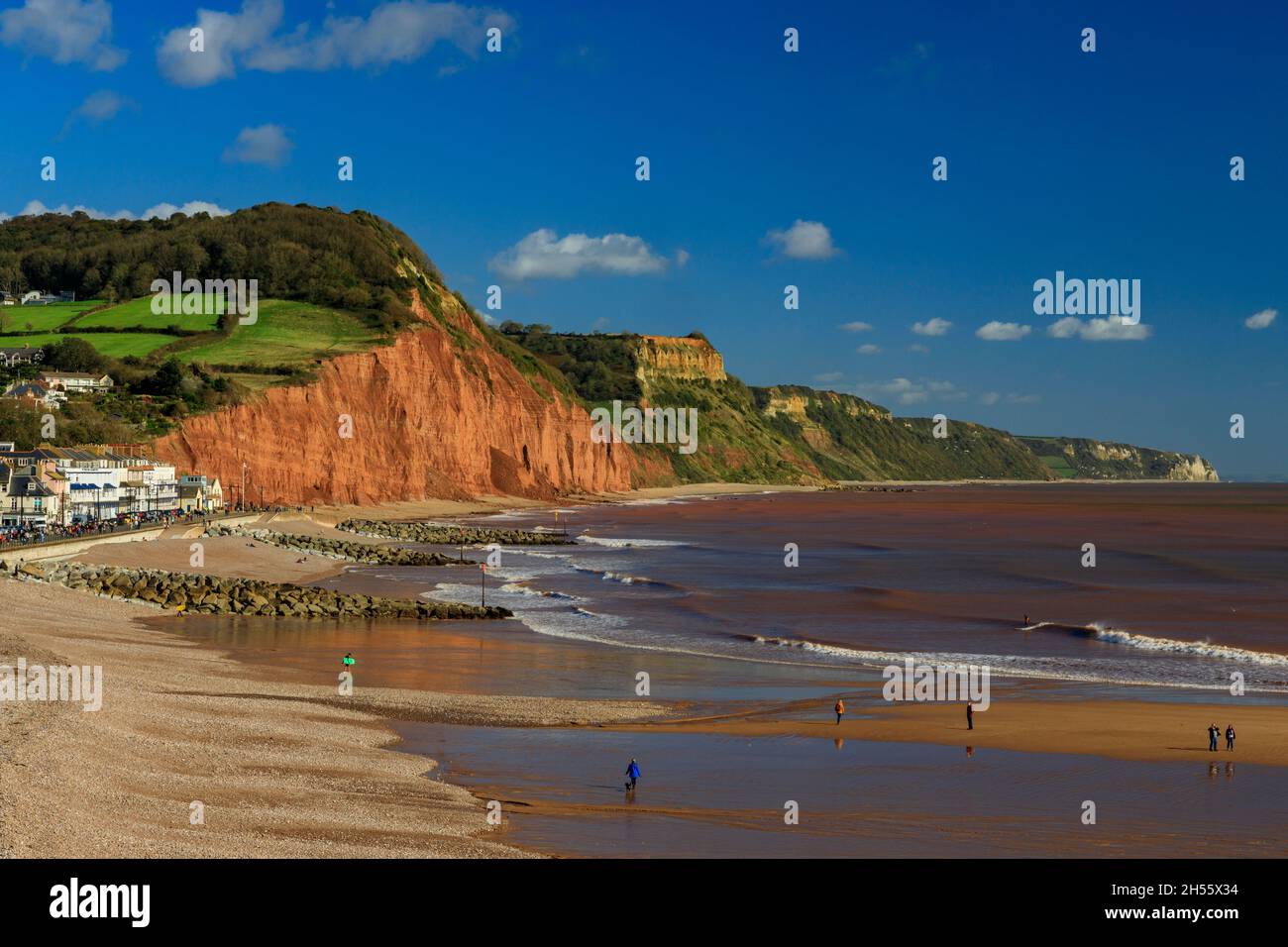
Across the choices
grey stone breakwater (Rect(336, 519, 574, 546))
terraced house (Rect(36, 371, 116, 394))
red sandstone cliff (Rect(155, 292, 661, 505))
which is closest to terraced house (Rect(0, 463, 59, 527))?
red sandstone cliff (Rect(155, 292, 661, 505))

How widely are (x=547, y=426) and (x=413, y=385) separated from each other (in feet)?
121

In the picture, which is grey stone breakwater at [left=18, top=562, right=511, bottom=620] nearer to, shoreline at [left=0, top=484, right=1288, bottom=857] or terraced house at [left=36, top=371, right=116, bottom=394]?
shoreline at [left=0, top=484, right=1288, bottom=857]

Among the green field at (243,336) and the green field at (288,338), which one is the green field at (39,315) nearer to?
the green field at (243,336)

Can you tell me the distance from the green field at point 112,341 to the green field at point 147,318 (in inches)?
149

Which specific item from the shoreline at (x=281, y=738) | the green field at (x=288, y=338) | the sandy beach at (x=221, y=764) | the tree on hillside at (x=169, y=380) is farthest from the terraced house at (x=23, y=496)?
the green field at (x=288, y=338)

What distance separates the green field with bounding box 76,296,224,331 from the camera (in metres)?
122

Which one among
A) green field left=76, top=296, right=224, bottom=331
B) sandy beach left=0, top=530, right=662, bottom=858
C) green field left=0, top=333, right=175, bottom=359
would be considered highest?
green field left=76, top=296, right=224, bottom=331

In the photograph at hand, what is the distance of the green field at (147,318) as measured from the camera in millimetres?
122312

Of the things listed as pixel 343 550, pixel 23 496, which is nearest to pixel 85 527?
pixel 23 496

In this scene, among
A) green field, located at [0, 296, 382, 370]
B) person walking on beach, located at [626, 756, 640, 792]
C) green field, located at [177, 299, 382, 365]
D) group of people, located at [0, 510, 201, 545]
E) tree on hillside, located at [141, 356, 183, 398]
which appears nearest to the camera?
person walking on beach, located at [626, 756, 640, 792]

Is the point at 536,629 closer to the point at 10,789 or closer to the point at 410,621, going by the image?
the point at 410,621

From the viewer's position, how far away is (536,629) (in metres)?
40.5

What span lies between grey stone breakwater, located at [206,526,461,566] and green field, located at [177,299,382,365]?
4253 centimetres

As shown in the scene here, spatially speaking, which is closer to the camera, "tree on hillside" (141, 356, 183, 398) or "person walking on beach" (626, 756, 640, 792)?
"person walking on beach" (626, 756, 640, 792)
